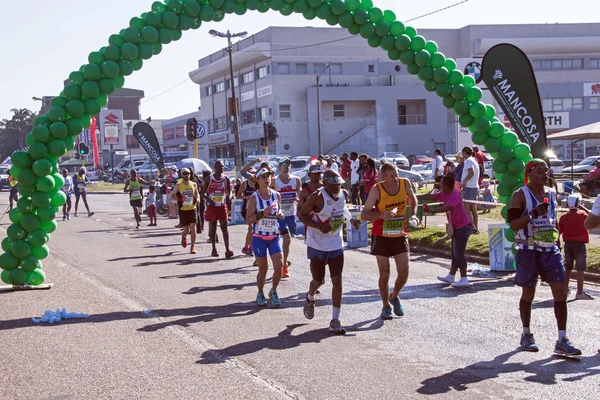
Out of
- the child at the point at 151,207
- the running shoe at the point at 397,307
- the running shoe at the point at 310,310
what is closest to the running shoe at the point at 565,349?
the running shoe at the point at 397,307

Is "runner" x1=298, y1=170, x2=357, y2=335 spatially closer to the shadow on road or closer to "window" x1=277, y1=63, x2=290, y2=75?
the shadow on road

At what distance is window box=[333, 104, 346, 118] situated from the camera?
71062mm

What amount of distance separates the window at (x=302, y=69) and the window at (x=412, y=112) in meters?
9.01

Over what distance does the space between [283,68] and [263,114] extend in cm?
451

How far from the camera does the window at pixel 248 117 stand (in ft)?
245

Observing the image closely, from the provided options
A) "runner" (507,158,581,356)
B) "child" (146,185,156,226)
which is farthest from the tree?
"runner" (507,158,581,356)

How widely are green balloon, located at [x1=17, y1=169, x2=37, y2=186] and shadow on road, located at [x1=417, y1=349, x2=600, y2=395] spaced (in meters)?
7.36

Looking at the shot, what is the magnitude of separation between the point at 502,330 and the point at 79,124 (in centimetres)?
693

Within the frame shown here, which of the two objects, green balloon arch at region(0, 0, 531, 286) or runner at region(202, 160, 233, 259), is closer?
green balloon arch at region(0, 0, 531, 286)

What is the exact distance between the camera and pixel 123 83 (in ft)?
41.0

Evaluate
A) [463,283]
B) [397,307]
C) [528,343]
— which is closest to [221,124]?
[463,283]

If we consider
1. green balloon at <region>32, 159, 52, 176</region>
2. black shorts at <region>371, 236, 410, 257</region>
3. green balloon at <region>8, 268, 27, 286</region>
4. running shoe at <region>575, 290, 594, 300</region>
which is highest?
green balloon at <region>32, 159, 52, 176</region>

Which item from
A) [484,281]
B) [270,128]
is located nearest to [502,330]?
[484,281]

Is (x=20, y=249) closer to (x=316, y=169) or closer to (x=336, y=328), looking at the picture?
(x=316, y=169)
